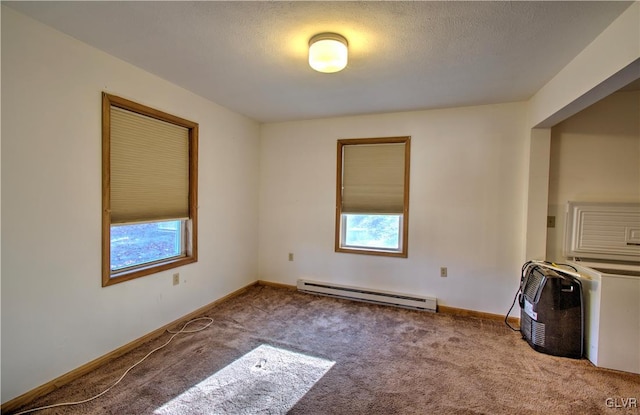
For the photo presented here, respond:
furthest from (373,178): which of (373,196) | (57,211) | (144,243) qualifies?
(57,211)

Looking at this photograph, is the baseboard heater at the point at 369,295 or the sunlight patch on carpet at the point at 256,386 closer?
the sunlight patch on carpet at the point at 256,386

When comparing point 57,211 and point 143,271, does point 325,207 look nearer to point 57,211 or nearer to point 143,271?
point 143,271

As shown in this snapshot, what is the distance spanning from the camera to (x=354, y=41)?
1.96 metres

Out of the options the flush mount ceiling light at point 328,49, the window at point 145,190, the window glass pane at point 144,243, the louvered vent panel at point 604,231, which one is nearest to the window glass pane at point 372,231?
the louvered vent panel at point 604,231

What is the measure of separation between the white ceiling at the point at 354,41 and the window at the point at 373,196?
0.85 meters

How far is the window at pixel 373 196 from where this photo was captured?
3.57 metres

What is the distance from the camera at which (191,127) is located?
9.96 feet

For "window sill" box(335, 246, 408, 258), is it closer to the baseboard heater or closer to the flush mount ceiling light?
the baseboard heater

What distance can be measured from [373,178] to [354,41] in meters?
1.94

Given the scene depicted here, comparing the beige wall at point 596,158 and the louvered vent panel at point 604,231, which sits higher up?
the beige wall at point 596,158

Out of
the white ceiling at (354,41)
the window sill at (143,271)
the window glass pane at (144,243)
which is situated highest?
the white ceiling at (354,41)

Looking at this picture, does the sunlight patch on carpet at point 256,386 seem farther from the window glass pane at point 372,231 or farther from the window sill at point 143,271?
the window glass pane at point 372,231

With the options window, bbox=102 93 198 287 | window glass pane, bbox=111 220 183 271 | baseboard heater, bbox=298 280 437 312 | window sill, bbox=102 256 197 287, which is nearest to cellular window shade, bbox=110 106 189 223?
window, bbox=102 93 198 287

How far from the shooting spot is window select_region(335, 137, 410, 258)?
140 inches
